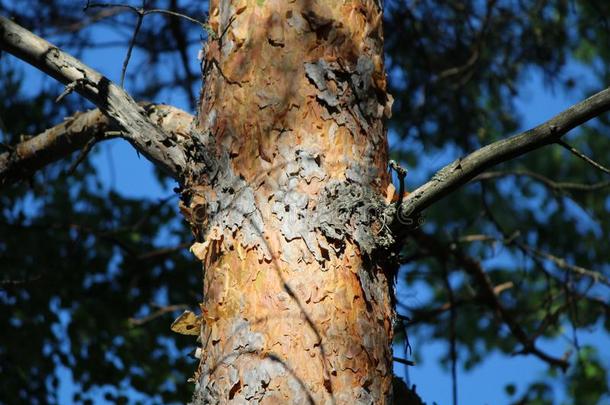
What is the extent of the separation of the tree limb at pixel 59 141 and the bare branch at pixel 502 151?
2.94 ft

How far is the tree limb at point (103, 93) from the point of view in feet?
8.61

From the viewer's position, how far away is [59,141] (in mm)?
3254

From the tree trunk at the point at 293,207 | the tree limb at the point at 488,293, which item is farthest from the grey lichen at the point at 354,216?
the tree limb at the point at 488,293

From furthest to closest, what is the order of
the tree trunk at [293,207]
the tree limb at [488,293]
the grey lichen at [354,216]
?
the tree limb at [488,293] → the grey lichen at [354,216] → the tree trunk at [293,207]

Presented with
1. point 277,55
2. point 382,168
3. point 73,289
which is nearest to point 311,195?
point 382,168

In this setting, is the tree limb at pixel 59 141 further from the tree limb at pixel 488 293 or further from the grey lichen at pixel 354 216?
the tree limb at pixel 488 293

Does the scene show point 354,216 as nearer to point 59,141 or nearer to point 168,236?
point 59,141

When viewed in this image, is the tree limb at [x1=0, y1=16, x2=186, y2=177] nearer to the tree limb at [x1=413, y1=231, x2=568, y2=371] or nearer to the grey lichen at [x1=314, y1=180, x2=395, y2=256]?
the grey lichen at [x1=314, y1=180, x2=395, y2=256]

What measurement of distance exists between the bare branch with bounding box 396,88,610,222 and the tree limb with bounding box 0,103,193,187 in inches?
35.3

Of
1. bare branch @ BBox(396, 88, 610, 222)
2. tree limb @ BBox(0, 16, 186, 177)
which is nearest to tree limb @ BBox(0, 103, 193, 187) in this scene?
tree limb @ BBox(0, 16, 186, 177)

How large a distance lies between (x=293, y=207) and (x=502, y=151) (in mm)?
574

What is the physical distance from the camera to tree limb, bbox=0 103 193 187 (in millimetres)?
2996

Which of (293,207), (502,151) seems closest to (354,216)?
(293,207)

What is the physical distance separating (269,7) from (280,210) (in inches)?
26.7
